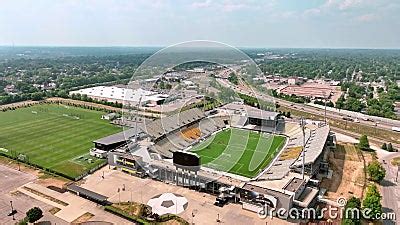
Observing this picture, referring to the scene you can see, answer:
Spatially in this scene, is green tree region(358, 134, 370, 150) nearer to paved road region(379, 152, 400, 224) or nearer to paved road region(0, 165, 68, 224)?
paved road region(379, 152, 400, 224)

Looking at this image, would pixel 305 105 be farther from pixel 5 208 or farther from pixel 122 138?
pixel 5 208

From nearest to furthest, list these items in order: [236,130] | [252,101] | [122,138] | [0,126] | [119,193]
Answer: [119,193]
[122,138]
[236,130]
[0,126]
[252,101]

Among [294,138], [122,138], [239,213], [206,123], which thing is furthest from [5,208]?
[294,138]

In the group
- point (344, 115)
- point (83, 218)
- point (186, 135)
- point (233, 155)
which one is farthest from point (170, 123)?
point (344, 115)

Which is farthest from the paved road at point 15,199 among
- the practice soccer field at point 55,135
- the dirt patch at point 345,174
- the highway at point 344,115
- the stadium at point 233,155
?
the highway at point 344,115

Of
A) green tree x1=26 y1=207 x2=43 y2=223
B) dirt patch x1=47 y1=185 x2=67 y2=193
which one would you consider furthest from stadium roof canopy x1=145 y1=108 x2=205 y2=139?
green tree x1=26 y1=207 x2=43 y2=223

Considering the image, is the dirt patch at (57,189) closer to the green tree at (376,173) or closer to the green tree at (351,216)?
the green tree at (351,216)
